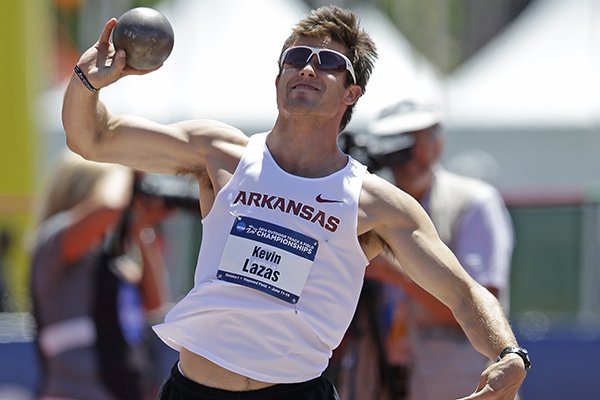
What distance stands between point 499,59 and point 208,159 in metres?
10.3

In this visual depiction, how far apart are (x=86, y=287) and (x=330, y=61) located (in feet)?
7.49

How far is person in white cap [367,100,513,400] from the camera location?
18.5ft

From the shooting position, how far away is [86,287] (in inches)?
230

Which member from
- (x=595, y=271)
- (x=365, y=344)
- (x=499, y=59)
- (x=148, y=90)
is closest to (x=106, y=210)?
(x=365, y=344)

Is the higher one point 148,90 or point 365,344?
point 148,90

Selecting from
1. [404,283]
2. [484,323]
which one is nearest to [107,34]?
[484,323]

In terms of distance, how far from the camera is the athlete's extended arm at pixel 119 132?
153 inches

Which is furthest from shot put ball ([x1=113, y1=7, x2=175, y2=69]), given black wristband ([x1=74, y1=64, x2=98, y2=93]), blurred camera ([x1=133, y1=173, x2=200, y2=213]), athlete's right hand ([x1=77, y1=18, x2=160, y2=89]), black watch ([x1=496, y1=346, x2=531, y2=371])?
blurred camera ([x1=133, y1=173, x2=200, y2=213])

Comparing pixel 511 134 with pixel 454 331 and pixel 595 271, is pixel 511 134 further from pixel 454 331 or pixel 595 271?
pixel 454 331

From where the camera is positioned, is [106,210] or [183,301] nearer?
[183,301]

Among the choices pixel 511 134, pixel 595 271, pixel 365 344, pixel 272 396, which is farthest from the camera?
pixel 511 134

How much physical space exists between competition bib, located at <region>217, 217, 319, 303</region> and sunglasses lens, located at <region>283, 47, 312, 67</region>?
51 centimetres

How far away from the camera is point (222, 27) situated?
1391cm

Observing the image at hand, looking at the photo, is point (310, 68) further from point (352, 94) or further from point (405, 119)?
point (405, 119)
